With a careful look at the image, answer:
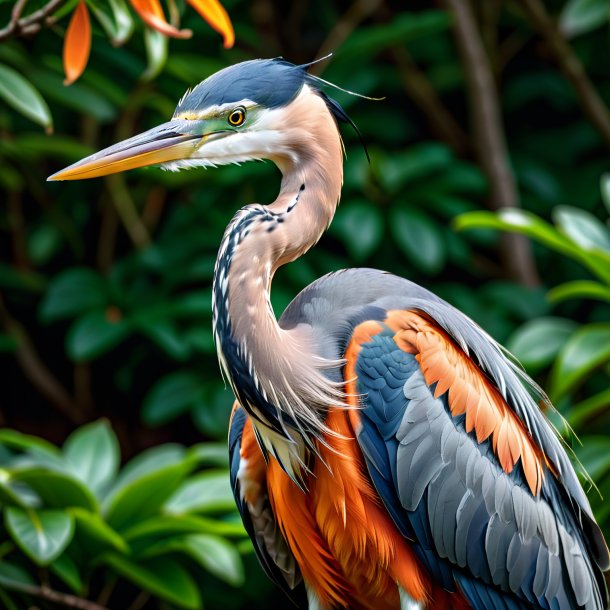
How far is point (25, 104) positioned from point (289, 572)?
1207 millimetres

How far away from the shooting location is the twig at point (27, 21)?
1.88 m

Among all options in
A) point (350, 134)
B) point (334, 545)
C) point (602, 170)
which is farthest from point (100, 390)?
point (334, 545)

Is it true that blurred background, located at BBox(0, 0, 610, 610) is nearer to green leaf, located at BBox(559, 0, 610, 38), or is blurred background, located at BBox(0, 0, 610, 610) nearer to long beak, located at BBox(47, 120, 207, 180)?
green leaf, located at BBox(559, 0, 610, 38)

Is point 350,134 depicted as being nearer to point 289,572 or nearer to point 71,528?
point 71,528

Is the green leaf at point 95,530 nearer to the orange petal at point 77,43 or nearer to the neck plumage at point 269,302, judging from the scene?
the neck plumage at point 269,302

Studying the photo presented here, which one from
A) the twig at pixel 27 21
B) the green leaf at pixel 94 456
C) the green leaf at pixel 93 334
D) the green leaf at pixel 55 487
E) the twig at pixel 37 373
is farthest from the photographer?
the twig at pixel 37 373

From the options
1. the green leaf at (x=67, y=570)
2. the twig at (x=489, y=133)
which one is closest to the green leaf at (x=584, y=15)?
the twig at (x=489, y=133)

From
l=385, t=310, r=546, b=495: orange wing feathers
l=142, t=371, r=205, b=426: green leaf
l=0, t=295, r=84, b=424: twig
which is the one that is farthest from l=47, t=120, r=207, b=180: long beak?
l=0, t=295, r=84, b=424: twig

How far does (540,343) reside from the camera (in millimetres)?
2770

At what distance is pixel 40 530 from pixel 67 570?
0.58 feet

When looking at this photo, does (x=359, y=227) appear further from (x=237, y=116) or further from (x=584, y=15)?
(x=237, y=116)

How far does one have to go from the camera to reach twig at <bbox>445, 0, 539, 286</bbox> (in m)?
3.58

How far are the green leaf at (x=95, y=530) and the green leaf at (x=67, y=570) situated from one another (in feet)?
0.26

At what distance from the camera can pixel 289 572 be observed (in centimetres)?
184
